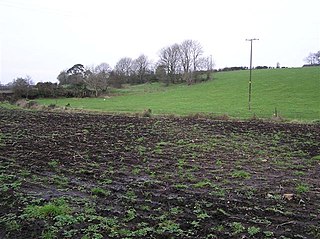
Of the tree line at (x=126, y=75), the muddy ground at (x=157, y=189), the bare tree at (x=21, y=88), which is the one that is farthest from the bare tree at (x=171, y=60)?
the muddy ground at (x=157, y=189)

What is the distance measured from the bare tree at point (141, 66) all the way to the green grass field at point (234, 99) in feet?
34.0

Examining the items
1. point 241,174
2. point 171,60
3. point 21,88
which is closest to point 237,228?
point 241,174

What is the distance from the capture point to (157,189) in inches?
339

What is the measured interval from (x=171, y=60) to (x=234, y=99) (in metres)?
39.1

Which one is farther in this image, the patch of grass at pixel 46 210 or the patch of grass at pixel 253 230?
the patch of grass at pixel 46 210

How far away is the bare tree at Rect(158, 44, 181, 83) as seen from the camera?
3332 inches

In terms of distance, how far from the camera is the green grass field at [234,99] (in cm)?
3859

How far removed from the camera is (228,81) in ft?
236

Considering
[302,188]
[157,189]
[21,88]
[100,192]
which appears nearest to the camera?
[100,192]

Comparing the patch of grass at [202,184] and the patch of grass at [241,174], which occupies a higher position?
the patch of grass at [202,184]

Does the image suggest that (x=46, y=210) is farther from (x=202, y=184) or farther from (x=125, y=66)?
(x=125, y=66)

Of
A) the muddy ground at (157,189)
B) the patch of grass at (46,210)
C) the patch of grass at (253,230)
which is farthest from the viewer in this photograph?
the patch of grass at (46,210)

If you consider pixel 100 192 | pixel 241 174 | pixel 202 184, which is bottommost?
pixel 241 174

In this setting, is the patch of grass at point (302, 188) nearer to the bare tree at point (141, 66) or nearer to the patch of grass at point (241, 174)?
the patch of grass at point (241, 174)
